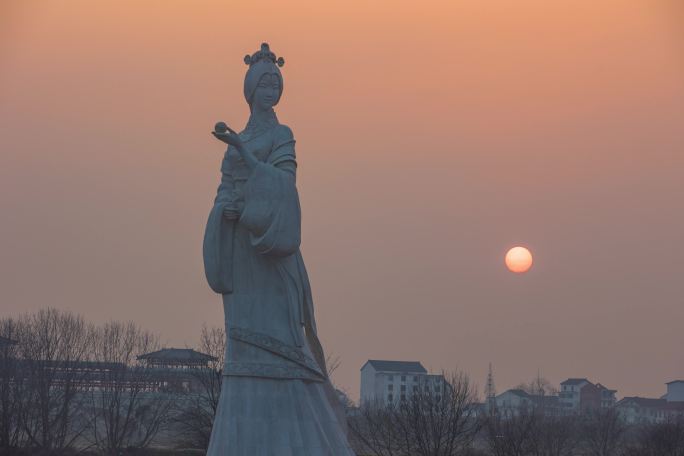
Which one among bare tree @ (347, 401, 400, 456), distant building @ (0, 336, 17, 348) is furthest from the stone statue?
distant building @ (0, 336, 17, 348)

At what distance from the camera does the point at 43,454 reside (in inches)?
2285

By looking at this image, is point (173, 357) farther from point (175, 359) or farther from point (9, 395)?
point (9, 395)

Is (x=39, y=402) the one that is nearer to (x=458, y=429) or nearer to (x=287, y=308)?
(x=458, y=429)

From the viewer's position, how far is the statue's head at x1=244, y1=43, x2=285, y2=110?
2589 cm

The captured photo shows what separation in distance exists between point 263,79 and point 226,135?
1.82m

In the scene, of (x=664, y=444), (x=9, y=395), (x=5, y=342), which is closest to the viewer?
(x=9, y=395)

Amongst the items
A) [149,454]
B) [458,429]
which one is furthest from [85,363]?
[458,429]

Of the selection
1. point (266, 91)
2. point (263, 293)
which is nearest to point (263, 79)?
point (266, 91)

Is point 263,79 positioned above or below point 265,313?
above

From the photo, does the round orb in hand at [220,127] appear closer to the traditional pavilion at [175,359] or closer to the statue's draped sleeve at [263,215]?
the statue's draped sleeve at [263,215]

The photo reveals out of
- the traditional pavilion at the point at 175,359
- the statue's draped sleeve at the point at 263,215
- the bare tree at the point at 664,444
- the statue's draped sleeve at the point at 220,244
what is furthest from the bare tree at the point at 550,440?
the statue's draped sleeve at the point at 263,215

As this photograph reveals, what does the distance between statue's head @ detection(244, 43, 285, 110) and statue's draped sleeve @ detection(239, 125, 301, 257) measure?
4.84 feet

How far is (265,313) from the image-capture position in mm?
25703

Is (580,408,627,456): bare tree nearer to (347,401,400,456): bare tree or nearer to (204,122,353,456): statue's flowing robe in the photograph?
(347,401,400,456): bare tree
